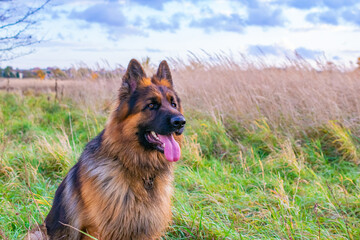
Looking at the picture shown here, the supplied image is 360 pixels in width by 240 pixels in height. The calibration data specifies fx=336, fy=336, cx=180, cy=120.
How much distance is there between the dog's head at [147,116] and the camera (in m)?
2.74

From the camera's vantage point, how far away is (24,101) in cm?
1116

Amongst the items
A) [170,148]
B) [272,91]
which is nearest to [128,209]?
[170,148]

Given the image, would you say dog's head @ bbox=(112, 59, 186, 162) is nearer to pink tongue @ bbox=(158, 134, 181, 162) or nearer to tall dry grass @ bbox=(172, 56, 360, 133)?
pink tongue @ bbox=(158, 134, 181, 162)

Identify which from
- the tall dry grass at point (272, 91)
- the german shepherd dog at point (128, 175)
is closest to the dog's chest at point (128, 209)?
the german shepherd dog at point (128, 175)

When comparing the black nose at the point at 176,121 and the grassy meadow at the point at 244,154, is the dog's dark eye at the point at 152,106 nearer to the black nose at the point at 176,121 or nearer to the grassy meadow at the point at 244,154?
the black nose at the point at 176,121

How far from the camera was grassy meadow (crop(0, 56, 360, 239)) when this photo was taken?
3.27 meters

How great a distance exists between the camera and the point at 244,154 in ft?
18.1

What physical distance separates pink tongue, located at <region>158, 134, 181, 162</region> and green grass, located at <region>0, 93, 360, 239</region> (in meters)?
0.68

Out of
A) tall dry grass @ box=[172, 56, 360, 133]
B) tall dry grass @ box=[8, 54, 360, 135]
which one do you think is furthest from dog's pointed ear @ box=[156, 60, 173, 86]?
tall dry grass @ box=[172, 56, 360, 133]

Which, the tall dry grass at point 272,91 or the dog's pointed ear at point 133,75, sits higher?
the dog's pointed ear at point 133,75

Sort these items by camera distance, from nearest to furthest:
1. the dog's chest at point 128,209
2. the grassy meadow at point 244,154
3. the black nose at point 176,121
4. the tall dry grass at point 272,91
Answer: the dog's chest at point 128,209 → the black nose at point 176,121 → the grassy meadow at point 244,154 → the tall dry grass at point 272,91

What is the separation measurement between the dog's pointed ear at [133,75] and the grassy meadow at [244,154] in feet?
1.02

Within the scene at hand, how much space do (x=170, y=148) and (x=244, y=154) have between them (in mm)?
2996

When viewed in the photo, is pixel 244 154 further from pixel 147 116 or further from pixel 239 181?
pixel 147 116
